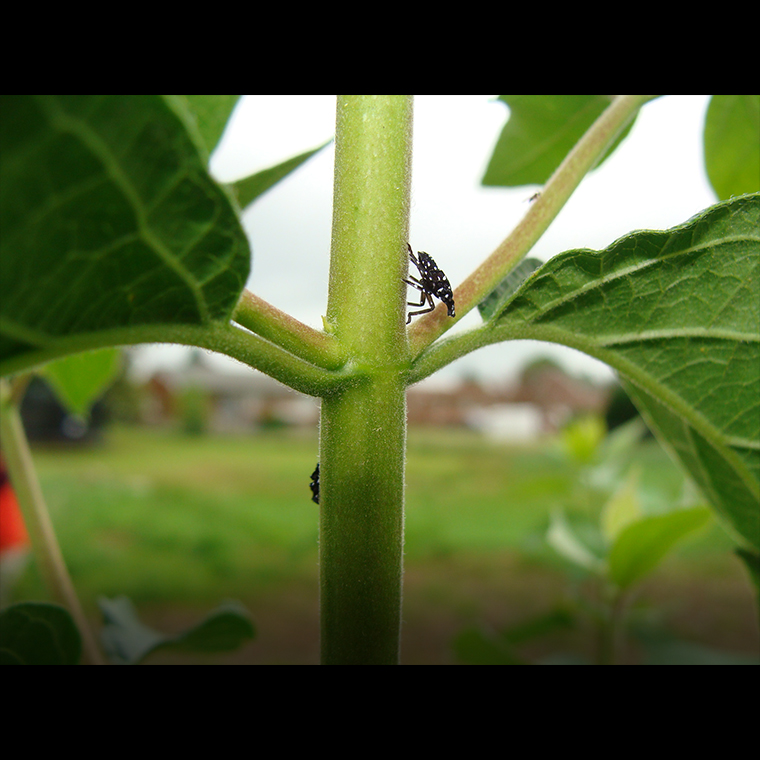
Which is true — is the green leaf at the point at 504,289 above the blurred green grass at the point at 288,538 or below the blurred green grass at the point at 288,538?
below

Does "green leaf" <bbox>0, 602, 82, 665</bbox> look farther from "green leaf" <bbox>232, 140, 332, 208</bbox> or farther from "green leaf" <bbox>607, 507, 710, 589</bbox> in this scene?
"green leaf" <bbox>607, 507, 710, 589</bbox>

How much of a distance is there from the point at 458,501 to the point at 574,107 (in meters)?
8.90

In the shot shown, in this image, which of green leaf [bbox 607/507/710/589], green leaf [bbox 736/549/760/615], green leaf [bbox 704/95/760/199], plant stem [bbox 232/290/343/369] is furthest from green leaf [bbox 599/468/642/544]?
plant stem [bbox 232/290/343/369]

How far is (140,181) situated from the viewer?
32cm

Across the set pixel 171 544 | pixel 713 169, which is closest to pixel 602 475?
pixel 713 169

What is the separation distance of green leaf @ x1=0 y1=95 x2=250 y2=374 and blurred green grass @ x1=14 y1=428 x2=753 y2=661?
1.63 metres

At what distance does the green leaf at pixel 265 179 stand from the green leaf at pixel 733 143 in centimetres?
43

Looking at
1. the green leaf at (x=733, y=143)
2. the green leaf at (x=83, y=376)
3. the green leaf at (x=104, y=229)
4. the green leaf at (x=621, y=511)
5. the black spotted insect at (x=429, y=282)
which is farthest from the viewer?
the green leaf at (x=621, y=511)

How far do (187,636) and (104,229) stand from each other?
1.80 ft

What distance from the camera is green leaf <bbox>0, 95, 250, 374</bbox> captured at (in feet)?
0.93

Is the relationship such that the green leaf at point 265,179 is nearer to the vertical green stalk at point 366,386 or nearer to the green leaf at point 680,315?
the vertical green stalk at point 366,386

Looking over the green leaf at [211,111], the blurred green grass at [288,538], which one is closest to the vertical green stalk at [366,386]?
the green leaf at [211,111]

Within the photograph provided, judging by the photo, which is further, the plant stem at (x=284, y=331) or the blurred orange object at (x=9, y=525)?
the blurred orange object at (x=9, y=525)

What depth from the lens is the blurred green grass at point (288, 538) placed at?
17.3 feet
